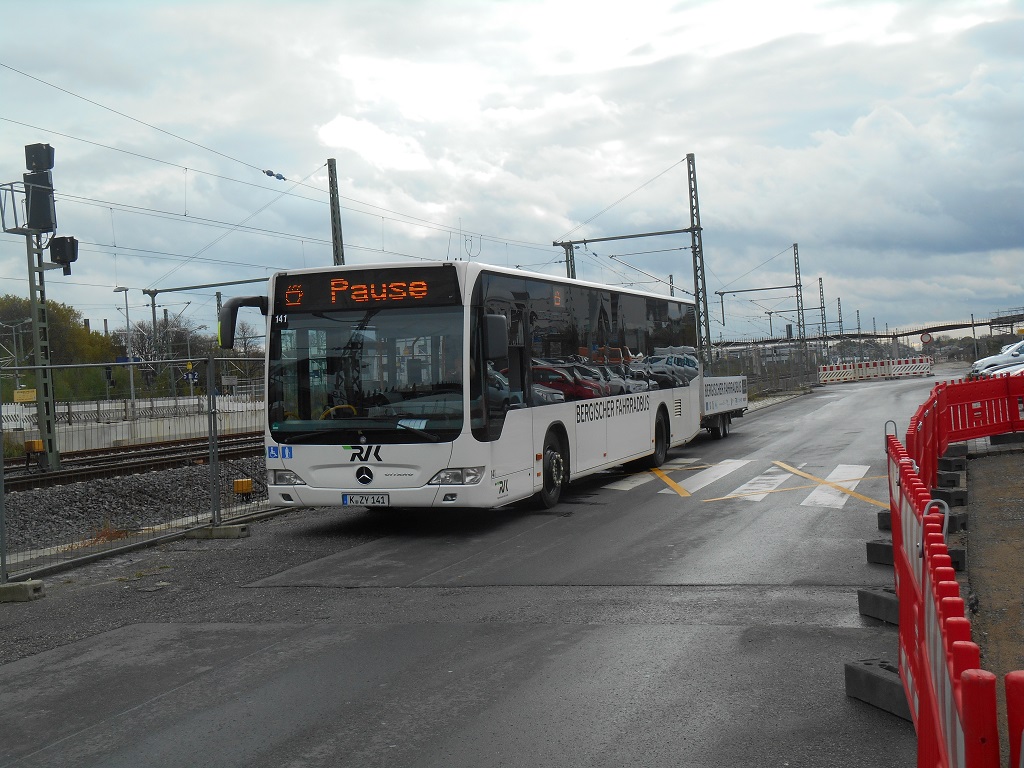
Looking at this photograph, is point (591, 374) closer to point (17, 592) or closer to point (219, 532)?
point (219, 532)

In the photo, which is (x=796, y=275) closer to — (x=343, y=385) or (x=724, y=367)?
(x=724, y=367)

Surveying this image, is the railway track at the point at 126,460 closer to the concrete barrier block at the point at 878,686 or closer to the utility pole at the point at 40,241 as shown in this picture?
the utility pole at the point at 40,241

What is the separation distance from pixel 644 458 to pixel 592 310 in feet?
12.4

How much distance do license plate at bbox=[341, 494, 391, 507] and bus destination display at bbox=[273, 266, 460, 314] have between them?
2.16 m

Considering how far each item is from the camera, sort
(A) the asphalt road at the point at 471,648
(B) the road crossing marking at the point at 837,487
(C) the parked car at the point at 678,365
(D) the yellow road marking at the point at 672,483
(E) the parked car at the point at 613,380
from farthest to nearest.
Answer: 1. (C) the parked car at the point at 678,365
2. (E) the parked car at the point at 613,380
3. (D) the yellow road marking at the point at 672,483
4. (B) the road crossing marking at the point at 837,487
5. (A) the asphalt road at the point at 471,648

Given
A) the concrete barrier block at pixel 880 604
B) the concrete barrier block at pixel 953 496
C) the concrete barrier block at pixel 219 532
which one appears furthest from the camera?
the concrete barrier block at pixel 219 532

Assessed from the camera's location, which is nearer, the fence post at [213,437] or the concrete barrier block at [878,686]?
the concrete barrier block at [878,686]

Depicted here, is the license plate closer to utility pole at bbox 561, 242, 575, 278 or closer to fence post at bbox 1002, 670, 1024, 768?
fence post at bbox 1002, 670, 1024, 768

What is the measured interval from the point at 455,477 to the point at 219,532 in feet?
10.6

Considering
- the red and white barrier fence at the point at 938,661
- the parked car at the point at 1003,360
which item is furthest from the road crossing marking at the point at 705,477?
the parked car at the point at 1003,360

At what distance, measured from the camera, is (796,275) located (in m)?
63.4

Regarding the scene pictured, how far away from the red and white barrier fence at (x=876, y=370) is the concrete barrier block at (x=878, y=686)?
209ft

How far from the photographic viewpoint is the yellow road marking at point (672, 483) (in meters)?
14.3

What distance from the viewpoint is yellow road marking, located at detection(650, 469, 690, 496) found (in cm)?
1428
